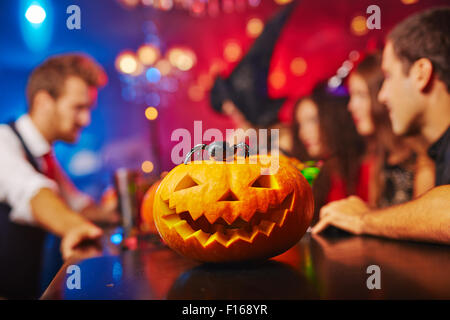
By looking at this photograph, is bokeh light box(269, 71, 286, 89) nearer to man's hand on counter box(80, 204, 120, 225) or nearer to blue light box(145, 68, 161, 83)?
blue light box(145, 68, 161, 83)

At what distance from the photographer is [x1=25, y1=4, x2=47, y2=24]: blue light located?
3880 mm

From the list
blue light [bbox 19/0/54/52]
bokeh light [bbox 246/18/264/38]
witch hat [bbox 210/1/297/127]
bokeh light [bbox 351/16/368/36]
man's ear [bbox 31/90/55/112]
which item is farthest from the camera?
bokeh light [bbox 246/18/264/38]

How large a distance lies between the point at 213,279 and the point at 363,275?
25 cm

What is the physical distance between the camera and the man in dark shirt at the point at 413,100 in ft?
3.27

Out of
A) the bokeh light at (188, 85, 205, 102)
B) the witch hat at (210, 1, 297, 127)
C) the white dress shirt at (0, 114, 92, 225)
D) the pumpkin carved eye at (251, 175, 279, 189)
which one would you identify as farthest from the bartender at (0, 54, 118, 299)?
the bokeh light at (188, 85, 205, 102)

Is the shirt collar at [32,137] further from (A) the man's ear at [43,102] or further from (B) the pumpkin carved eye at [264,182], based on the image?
(B) the pumpkin carved eye at [264,182]

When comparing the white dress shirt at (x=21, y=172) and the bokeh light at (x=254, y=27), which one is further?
the bokeh light at (x=254, y=27)

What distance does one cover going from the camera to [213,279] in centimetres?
64

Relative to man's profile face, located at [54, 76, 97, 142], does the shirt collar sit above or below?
below

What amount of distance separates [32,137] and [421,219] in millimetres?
1895

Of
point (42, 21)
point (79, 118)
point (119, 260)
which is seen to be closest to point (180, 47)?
point (42, 21)

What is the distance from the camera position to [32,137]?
6.55 ft

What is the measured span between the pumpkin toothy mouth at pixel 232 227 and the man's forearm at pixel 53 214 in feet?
2.35

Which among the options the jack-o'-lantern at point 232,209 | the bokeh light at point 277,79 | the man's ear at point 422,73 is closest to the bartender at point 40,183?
the jack-o'-lantern at point 232,209
